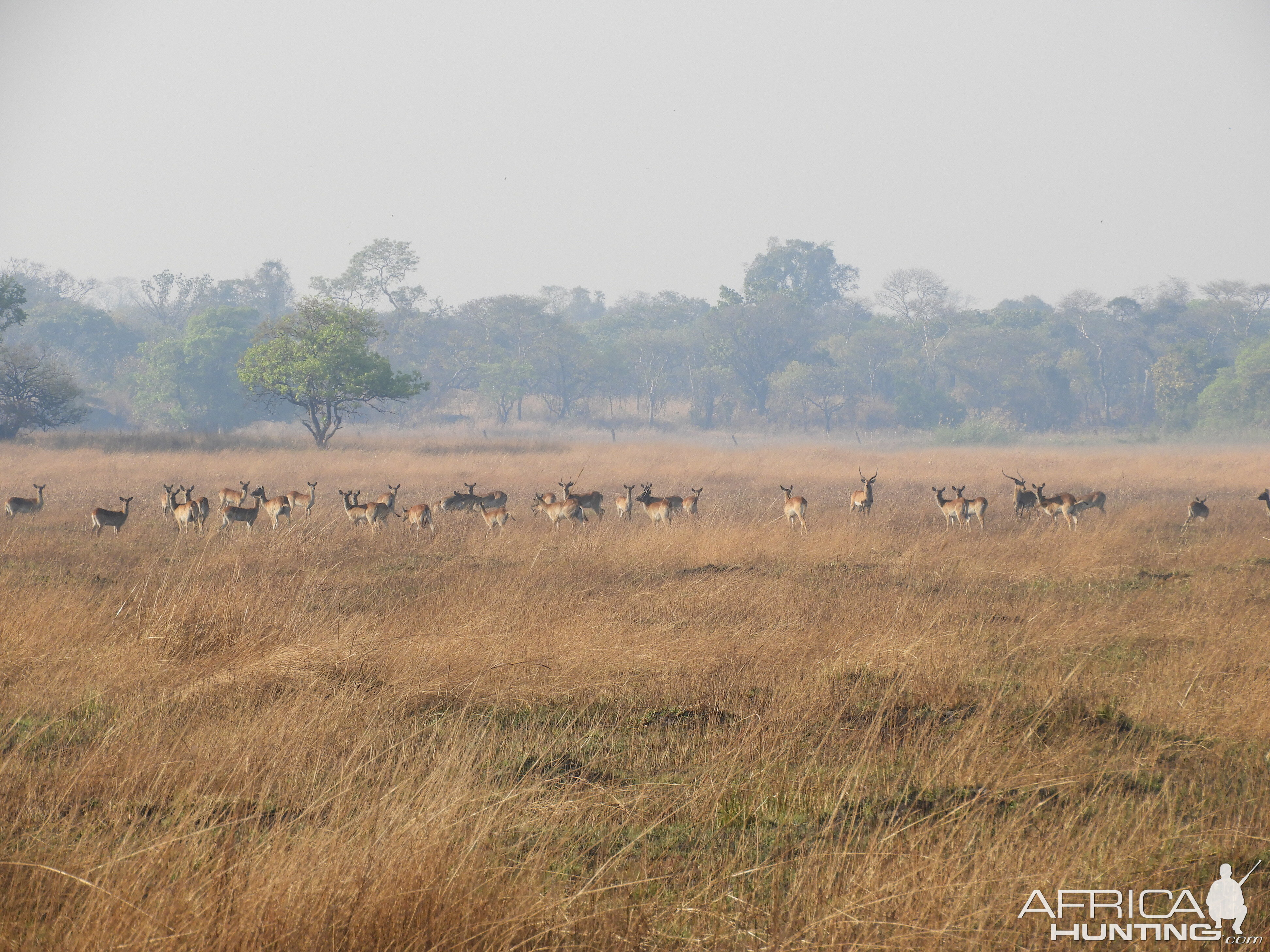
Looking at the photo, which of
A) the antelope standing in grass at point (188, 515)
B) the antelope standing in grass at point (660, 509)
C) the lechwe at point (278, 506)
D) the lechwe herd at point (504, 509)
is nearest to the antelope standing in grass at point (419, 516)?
the lechwe herd at point (504, 509)

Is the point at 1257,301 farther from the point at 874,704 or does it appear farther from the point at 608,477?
the point at 874,704

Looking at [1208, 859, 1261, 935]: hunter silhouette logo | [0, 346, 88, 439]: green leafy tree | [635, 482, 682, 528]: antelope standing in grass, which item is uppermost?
[0, 346, 88, 439]: green leafy tree

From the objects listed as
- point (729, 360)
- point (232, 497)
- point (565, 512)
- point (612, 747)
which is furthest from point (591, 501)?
point (729, 360)

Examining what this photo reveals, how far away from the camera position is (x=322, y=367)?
37906mm

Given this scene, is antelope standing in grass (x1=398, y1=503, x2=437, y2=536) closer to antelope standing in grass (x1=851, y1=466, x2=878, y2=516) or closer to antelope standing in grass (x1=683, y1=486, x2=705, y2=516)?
antelope standing in grass (x1=683, y1=486, x2=705, y2=516)

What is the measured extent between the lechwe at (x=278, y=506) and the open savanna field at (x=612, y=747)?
444 cm

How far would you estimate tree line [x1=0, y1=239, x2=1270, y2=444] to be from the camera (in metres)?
58.7

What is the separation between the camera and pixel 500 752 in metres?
5.15

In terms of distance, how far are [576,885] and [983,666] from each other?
4.29 m

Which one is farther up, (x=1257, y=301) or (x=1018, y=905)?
(x=1257, y=301)

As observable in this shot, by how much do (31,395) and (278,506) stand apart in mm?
26838

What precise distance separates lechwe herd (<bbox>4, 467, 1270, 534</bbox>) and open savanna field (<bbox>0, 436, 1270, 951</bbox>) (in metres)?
3.81

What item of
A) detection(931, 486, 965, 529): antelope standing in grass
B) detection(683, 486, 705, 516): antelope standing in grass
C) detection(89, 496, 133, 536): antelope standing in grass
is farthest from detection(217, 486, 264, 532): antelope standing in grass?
detection(931, 486, 965, 529): antelope standing in grass

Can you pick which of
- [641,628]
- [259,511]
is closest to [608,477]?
[259,511]
